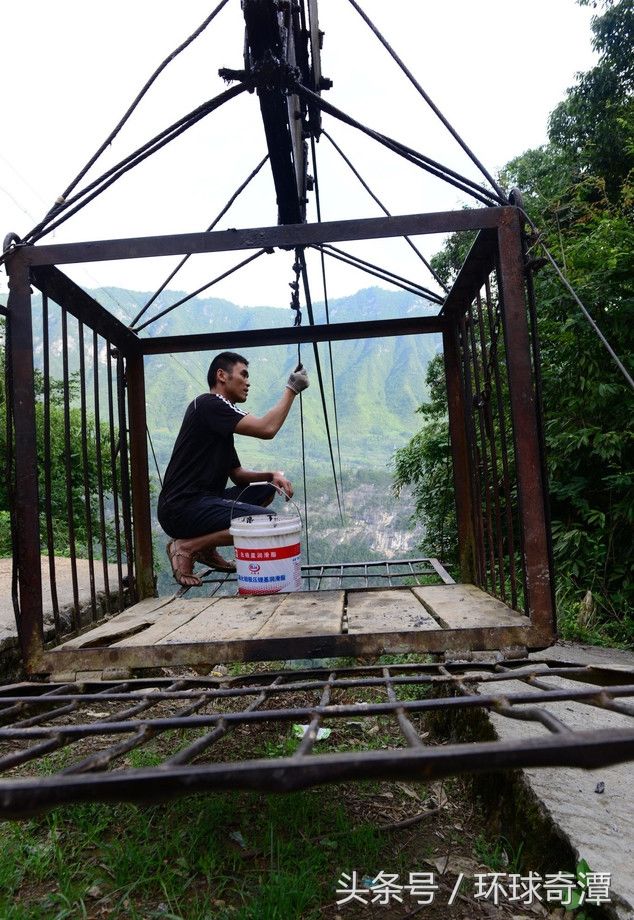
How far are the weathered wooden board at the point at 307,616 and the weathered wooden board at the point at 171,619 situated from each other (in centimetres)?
37

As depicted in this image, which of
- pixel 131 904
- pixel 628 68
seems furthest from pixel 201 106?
pixel 628 68

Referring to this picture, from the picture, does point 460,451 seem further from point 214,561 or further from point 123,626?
point 123,626

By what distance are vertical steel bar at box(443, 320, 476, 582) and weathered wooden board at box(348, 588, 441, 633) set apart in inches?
29.5

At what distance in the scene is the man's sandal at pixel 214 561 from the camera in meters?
4.20

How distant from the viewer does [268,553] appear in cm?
309

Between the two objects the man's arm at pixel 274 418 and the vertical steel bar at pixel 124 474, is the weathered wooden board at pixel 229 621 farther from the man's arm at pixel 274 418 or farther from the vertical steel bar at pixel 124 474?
the man's arm at pixel 274 418

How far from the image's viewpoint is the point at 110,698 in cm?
162

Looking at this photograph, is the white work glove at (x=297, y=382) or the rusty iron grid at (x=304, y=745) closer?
the rusty iron grid at (x=304, y=745)

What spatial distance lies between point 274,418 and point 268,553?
2.91ft

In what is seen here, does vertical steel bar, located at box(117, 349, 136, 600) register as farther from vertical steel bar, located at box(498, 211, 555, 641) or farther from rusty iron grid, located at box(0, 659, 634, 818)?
vertical steel bar, located at box(498, 211, 555, 641)

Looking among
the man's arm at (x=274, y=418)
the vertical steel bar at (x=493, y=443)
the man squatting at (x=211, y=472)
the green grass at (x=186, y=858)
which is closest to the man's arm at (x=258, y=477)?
the man squatting at (x=211, y=472)

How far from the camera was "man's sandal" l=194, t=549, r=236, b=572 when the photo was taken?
420 cm

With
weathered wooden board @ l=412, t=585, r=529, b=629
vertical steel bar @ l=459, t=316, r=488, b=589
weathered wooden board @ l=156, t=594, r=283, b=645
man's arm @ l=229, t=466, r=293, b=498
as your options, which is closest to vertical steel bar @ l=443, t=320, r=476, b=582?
vertical steel bar @ l=459, t=316, r=488, b=589

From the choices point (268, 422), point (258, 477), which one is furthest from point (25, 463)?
point (258, 477)
